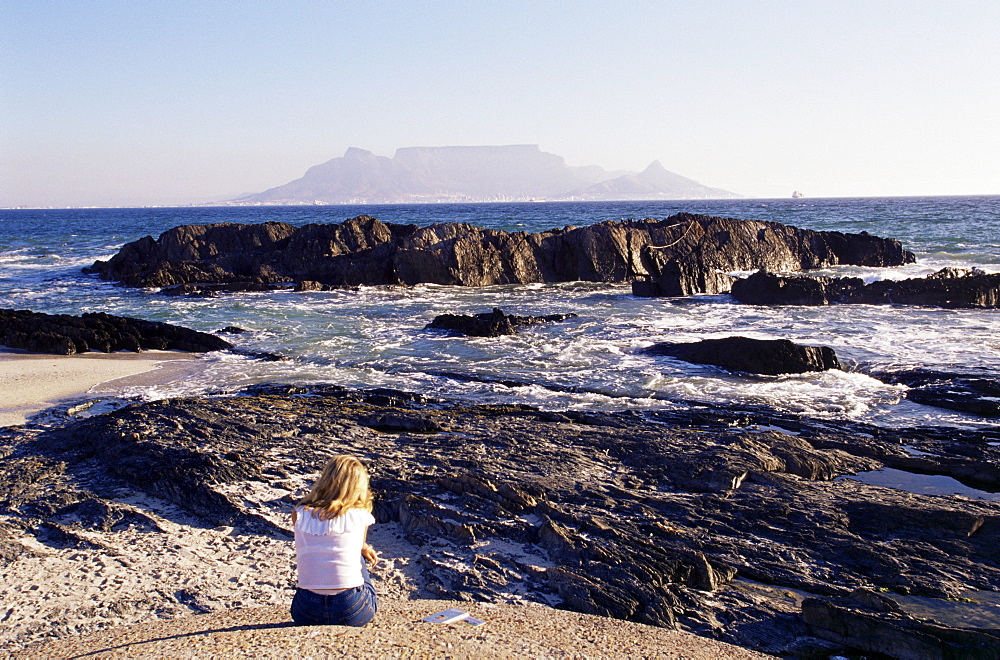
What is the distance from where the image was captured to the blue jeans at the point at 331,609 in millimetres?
4516

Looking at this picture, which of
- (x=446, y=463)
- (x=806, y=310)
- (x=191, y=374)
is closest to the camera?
(x=446, y=463)

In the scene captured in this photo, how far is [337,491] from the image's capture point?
4520 mm

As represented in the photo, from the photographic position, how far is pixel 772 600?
18.8ft

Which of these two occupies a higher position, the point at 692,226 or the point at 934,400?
the point at 692,226

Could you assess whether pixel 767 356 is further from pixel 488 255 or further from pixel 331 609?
pixel 488 255

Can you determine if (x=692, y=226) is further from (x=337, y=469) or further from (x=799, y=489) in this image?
(x=337, y=469)

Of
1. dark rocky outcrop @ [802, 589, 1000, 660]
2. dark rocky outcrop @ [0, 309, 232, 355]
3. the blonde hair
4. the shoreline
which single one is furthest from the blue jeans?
dark rocky outcrop @ [0, 309, 232, 355]

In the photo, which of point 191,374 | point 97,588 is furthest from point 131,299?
point 97,588

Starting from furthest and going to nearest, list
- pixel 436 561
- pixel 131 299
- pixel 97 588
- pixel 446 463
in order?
pixel 131 299 < pixel 446 463 < pixel 436 561 < pixel 97 588

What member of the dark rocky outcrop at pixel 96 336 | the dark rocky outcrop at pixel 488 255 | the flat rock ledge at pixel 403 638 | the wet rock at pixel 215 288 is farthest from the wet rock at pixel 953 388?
the wet rock at pixel 215 288

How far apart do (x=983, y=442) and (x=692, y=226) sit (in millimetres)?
28549

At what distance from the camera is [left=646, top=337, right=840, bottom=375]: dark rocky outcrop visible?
1448cm

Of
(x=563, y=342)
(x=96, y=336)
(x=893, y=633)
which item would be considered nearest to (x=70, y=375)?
(x=96, y=336)

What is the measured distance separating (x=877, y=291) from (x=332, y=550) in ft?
83.1
